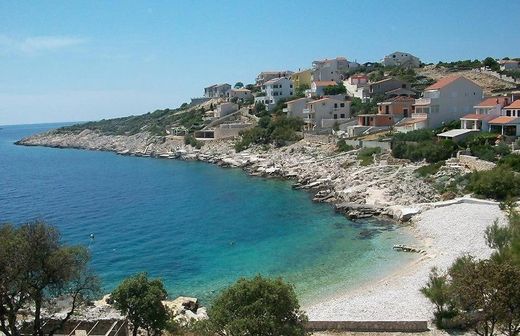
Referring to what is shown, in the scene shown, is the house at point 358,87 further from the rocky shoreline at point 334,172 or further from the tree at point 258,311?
the tree at point 258,311

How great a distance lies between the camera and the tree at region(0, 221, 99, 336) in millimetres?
15406

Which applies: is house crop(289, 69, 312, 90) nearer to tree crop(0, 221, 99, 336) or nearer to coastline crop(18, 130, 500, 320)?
coastline crop(18, 130, 500, 320)

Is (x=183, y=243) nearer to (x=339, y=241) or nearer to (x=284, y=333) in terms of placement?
(x=339, y=241)

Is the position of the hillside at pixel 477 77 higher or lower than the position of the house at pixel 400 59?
lower

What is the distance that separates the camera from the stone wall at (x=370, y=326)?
62.7 ft

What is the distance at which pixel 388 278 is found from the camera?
2730 cm

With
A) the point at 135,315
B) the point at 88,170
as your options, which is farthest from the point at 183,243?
the point at 88,170

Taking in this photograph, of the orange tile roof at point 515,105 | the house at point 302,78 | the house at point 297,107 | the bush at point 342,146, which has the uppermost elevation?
the house at point 302,78

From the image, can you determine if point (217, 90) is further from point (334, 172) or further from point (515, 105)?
point (515, 105)

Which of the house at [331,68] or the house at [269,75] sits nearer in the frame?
the house at [331,68]

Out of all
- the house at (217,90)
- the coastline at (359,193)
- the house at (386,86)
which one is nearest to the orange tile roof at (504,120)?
the coastline at (359,193)

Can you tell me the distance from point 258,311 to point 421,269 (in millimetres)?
16575

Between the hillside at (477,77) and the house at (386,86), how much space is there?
12481mm

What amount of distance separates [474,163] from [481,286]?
3350cm
